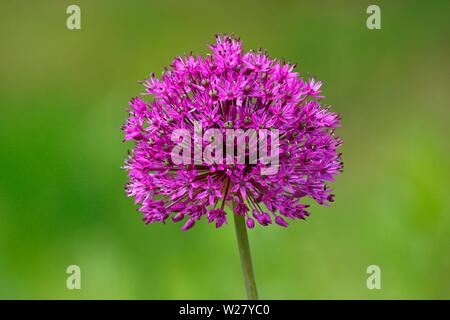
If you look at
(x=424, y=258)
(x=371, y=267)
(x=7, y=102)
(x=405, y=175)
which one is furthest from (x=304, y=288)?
(x=7, y=102)

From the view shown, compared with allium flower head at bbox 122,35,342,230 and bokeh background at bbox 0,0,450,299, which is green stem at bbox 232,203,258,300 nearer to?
allium flower head at bbox 122,35,342,230

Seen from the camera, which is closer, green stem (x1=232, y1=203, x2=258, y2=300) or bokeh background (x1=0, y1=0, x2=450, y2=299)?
green stem (x1=232, y1=203, x2=258, y2=300)

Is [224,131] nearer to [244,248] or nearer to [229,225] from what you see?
[244,248]

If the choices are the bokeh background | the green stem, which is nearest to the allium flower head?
Result: the green stem

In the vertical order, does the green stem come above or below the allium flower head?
below

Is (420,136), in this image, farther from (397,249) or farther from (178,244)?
(178,244)
